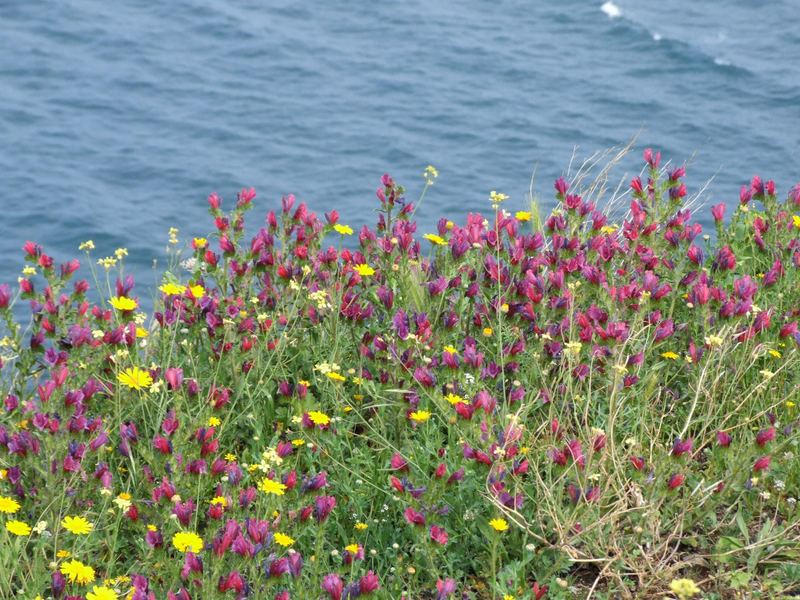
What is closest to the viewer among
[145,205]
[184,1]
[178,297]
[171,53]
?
[178,297]

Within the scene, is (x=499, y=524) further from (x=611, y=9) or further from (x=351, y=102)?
(x=611, y=9)

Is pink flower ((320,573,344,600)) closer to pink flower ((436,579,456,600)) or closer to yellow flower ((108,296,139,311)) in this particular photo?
pink flower ((436,579,456,600))

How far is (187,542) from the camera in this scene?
3760mm

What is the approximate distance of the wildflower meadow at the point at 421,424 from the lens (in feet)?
13.1

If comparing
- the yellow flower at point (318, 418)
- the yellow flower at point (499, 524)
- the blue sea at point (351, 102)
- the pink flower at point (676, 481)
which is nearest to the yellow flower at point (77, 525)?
the yellow flower at point (318, 418)

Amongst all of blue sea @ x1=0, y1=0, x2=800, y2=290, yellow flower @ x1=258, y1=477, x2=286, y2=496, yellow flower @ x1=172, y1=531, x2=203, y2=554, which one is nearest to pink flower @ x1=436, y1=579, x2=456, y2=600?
yellow flower @ x1=258, y1=477, x2=286, y2=496

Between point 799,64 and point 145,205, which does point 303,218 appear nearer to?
point 145,205

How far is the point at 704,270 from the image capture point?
5.51 metres

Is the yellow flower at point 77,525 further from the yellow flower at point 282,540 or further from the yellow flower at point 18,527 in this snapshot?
the yellow flower at point 282,540

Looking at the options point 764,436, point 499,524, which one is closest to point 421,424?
point 499,524

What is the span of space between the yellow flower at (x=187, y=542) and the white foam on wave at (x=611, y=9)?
21118 mm

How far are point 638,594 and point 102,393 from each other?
Result: 7.75 ft

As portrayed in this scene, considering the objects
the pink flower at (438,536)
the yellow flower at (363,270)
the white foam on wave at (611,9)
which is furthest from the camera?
the white foam on wave at (611,9)

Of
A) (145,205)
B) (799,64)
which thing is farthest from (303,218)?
(799,64)
